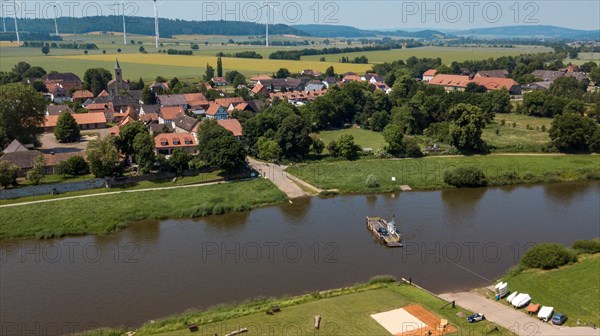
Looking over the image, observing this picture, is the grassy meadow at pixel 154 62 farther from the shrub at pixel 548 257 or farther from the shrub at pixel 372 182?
the shrub at pixel 548 257

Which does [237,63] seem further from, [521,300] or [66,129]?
[521,300]

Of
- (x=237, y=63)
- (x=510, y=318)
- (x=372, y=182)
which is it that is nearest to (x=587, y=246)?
(x=510, y=318)

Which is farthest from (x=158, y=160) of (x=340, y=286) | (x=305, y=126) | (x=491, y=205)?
(x=491, y=205)

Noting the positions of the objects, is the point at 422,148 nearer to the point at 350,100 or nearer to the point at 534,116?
the point at 350,100

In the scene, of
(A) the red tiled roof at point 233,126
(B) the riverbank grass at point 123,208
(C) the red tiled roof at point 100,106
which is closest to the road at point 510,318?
(B) the riverbank grass at point 123,208

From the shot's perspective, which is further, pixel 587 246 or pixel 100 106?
pixel 100 106

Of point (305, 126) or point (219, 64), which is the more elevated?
point (219, 64)
